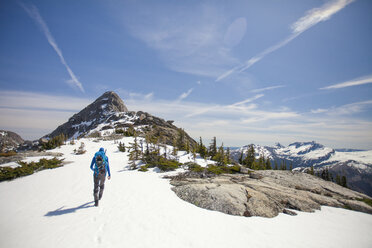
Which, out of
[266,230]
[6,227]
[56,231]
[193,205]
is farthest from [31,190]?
[266,230]

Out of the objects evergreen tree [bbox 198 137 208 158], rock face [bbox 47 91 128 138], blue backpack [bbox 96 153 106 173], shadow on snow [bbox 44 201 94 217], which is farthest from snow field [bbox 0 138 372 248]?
rock face [bbox 47 91 128 138]

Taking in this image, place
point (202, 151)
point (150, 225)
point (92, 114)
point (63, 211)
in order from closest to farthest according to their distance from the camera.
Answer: point (150, 225)
point (63, 211)
point (202, 151)
point (92, 114)

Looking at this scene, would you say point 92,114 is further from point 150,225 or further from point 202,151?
point 150,225

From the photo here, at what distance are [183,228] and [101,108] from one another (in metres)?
186

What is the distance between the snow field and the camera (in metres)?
5.14

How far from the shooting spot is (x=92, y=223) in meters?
6.07

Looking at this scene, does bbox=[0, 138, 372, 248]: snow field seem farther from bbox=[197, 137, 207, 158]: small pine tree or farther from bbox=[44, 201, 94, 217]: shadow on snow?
bbox=[197, 137, 207, 158]: small pine tree

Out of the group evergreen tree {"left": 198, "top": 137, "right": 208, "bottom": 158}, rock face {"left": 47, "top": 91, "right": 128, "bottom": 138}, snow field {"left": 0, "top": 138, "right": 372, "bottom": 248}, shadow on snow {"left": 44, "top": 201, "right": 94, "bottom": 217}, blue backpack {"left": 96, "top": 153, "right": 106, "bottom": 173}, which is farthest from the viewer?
rock face {"left": 47, "top": 91, "right": 128, "bottom": 138}

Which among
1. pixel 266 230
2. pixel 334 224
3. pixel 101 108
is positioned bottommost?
pixel 334 224

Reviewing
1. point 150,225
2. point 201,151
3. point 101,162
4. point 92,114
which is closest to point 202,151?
point 201,151

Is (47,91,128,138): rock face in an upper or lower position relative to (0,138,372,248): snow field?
upper

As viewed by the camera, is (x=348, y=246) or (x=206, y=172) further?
(x=206, y=172)

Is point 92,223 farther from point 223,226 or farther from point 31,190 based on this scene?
point 31,190

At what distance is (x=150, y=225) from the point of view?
6113 millimetres
